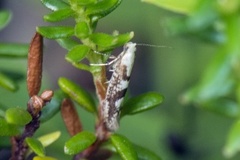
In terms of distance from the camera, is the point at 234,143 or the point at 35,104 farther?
the point at 35,104

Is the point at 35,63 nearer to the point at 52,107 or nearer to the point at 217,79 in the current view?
the point at 52,107

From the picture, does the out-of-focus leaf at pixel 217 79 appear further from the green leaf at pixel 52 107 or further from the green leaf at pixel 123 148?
the green leaf at pixel 52 107

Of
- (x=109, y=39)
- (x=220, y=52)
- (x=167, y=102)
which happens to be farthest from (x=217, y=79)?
(x=167, y=102)

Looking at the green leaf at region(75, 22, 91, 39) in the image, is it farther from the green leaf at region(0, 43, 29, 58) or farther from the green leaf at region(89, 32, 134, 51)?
the green leaf at region(0, 43, 29, 58)

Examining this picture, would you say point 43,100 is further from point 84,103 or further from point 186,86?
point 186,86


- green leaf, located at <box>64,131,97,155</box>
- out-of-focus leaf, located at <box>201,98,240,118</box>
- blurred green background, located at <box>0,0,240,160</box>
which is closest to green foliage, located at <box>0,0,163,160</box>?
green leaf, located at <box>64,131,97,155</box>

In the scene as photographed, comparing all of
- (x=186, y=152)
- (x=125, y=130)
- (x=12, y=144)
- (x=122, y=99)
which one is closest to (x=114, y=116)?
(x=122, y=99)

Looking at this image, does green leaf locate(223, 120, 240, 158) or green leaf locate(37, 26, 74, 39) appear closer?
green leaf locate(223, 120, 240, 158)
